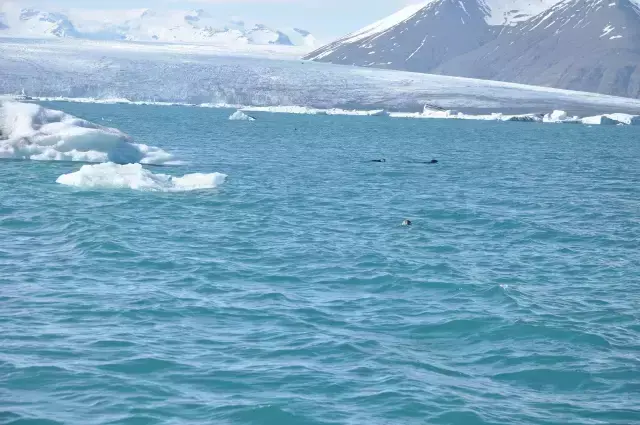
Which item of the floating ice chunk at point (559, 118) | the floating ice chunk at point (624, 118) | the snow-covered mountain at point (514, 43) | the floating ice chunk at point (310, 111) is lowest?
the floating ice chunk at point (310, 111)

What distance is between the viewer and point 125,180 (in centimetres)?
2084

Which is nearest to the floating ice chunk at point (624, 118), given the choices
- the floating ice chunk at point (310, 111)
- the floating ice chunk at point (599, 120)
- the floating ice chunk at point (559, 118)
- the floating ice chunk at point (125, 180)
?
the floating ice chunk at point (599, 120)

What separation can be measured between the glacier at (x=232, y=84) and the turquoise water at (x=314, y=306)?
53.4 metres

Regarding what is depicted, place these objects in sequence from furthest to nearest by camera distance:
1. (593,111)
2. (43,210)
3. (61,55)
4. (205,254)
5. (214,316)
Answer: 1. (593,111)
2. (61,55)
3. (43,210)
4. (205,254)
5. (214,316)

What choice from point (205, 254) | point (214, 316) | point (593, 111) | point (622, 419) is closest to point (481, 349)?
point (622, 419)

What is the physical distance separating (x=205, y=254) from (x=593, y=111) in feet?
254

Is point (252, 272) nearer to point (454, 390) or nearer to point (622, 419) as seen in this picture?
point (454, 390)

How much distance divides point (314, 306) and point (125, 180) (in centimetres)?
1052

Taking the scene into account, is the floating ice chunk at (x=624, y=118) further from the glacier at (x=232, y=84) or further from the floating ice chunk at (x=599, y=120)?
the glacier at (x=232, y=84)

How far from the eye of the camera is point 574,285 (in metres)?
13.0

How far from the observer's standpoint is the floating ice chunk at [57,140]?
24.7 meters

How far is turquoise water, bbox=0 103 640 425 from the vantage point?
8344mm

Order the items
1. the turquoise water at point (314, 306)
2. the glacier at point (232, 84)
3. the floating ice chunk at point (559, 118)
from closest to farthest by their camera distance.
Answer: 1. the turquoise water at point (314, 306)
2. the glacier at point (232, 84)
3. the floating ice chunk at point (559, 118)

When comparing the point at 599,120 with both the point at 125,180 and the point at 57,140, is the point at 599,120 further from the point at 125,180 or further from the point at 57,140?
the point at 125,180
